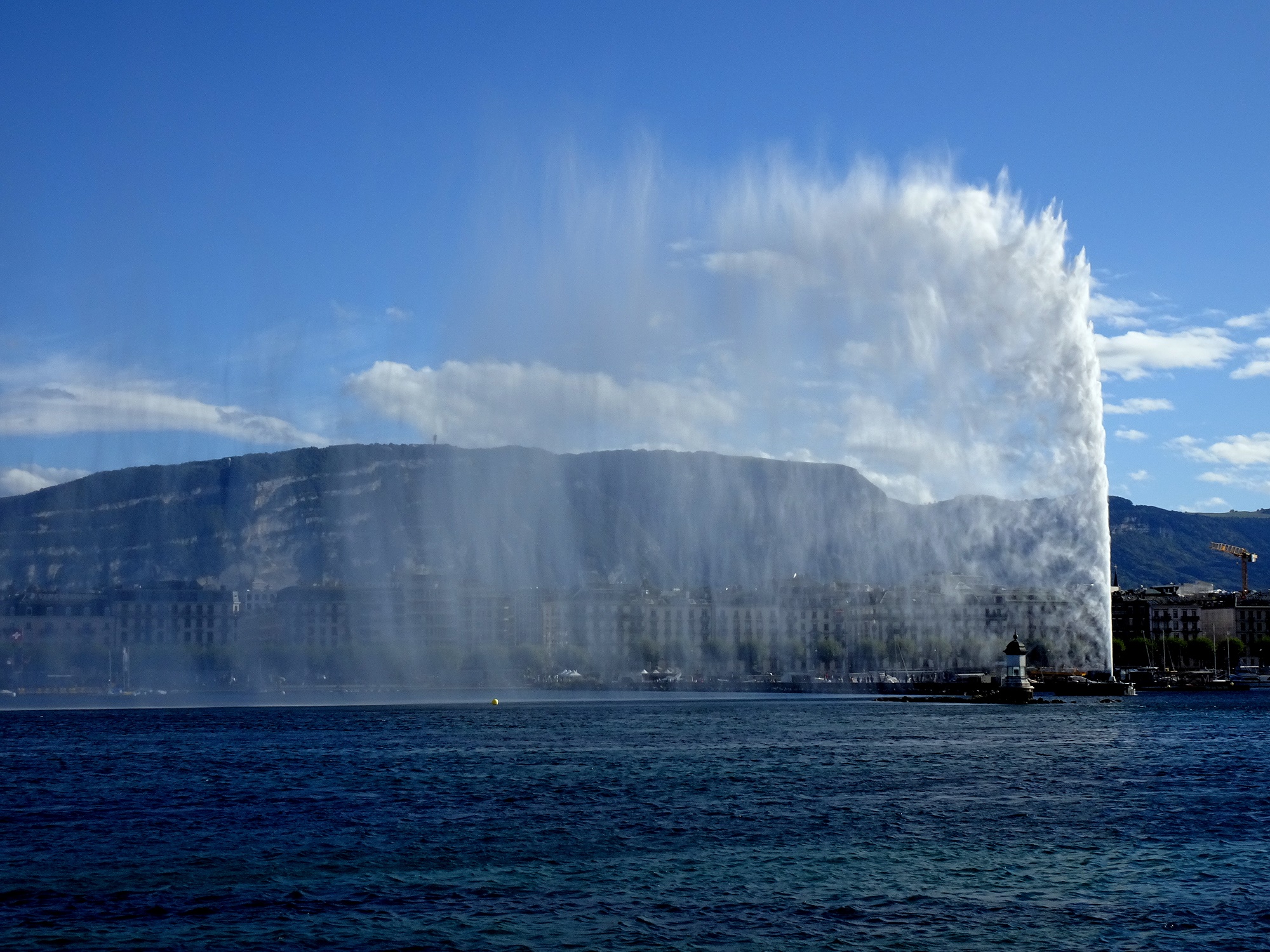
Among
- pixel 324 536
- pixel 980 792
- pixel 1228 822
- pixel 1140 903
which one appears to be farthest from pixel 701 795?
pixel 324 536

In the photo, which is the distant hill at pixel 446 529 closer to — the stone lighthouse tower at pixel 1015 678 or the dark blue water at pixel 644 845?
the stone lighthouse tower at pixel 1015 678

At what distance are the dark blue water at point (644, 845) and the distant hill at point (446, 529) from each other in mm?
87852

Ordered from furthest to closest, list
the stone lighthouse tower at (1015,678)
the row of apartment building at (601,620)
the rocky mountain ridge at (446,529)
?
the rocky mountain ridge at (446,529)
the row of apartment building at (601,620)
the stone lighthouse tower at (1015,678)

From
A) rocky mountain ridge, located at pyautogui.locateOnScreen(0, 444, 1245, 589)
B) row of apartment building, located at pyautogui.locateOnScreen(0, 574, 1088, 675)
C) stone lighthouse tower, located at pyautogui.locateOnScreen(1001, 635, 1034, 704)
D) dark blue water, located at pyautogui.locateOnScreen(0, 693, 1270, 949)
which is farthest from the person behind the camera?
rocky mountain ridge, located at pyautogui.locateOnScreen(0, 444, 1245, 589)

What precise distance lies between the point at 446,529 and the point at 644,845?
124m

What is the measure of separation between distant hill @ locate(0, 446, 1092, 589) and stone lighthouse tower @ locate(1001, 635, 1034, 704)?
127 feet

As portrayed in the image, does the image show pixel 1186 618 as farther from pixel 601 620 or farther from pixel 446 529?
pixel 446 529

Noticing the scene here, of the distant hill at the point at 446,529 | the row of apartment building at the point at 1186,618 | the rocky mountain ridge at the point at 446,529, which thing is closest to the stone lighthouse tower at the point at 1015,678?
the rocky mountain ridge at the point at 446,529

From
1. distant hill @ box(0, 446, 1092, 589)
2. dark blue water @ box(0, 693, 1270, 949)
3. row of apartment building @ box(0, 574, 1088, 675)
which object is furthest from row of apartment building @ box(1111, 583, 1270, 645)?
dark blue water @ box(0, 693, 1270, 949)

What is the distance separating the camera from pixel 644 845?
27.0 metres

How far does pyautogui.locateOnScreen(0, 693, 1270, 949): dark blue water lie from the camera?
19.8 meters

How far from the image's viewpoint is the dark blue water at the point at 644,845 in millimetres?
19812

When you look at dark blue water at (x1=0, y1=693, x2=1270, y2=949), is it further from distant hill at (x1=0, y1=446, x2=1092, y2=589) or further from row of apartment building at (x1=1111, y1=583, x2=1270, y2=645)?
row of apartment building at (x1=1111, y1=583, x2=1270, y2=645)

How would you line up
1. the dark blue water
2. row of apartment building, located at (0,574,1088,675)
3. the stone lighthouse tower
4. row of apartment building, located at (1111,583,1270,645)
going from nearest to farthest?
the dark blue water, the stone lighthouse tower, row of apartment building, located at (0,574,1088,675), row of apartment building, located at (1111,583,1270,645)
